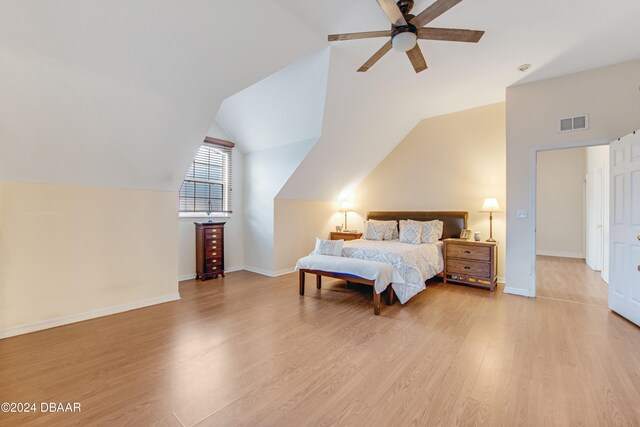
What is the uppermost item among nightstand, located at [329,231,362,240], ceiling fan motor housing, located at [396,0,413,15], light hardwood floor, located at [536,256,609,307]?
ceiling fan motor housing, located at [396,0,413,15]

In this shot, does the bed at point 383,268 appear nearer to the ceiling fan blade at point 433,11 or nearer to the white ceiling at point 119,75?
the white ceiling at point 119,75

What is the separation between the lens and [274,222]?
16.9 ft

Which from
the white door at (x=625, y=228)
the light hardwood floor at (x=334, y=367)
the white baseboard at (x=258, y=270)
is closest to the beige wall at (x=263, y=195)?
the white baseboard at (x=258, y=270)

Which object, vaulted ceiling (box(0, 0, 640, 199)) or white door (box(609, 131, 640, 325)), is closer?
vaulted ceiling (box(0, 0, 640, 199))

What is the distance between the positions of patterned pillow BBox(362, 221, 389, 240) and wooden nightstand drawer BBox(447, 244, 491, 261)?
1220 millimetres

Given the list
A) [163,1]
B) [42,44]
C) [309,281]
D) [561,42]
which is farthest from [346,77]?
[309,281]

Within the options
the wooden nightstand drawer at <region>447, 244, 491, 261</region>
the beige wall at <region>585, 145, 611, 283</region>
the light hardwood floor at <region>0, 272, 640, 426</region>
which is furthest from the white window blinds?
the beige wall at <region>585, 145, 611, 283</region>

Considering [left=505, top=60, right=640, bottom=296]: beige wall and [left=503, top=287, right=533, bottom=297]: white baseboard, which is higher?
[left=505, top=60, right=640, bottom=296]: beige wall

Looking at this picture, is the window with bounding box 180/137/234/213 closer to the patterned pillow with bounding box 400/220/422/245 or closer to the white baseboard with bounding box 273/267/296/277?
the white baseboard with bounding box 273/267/296/277

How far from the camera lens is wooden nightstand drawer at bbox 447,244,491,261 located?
14.1ft

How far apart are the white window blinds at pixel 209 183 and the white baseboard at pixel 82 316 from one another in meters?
1.76

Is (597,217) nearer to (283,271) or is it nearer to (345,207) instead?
(345,207)

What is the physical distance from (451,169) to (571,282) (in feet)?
9.00

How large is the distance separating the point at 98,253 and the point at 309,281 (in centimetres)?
302
